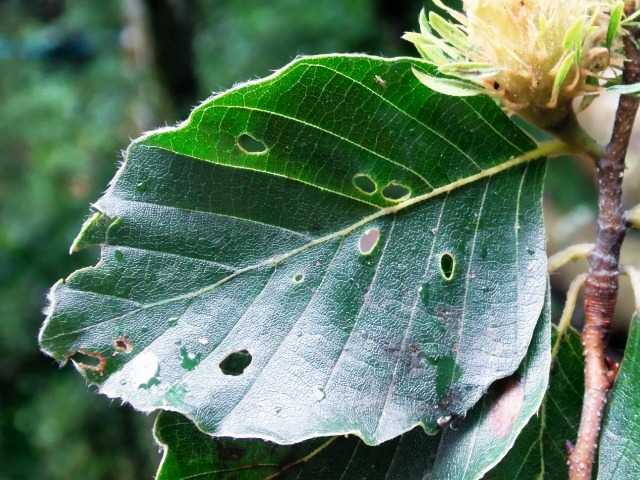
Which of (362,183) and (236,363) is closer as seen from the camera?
(236,363)

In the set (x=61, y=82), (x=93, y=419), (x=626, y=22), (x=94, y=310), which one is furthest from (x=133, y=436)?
(x=626, y=22)

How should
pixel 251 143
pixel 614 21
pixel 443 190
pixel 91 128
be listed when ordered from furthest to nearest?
pixel 91 128 → pixel 251 143 → pixel 443 190 → pixel 614 21

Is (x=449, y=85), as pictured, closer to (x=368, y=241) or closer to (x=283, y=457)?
(x=368, y=241)

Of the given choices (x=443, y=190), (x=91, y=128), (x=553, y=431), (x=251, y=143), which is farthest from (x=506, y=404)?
(x=91, y=128)

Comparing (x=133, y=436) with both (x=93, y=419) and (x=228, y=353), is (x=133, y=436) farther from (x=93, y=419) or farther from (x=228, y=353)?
(x=228, y=353)

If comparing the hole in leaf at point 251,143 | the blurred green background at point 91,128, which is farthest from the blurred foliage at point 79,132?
the hole in leaf at point 251,143
